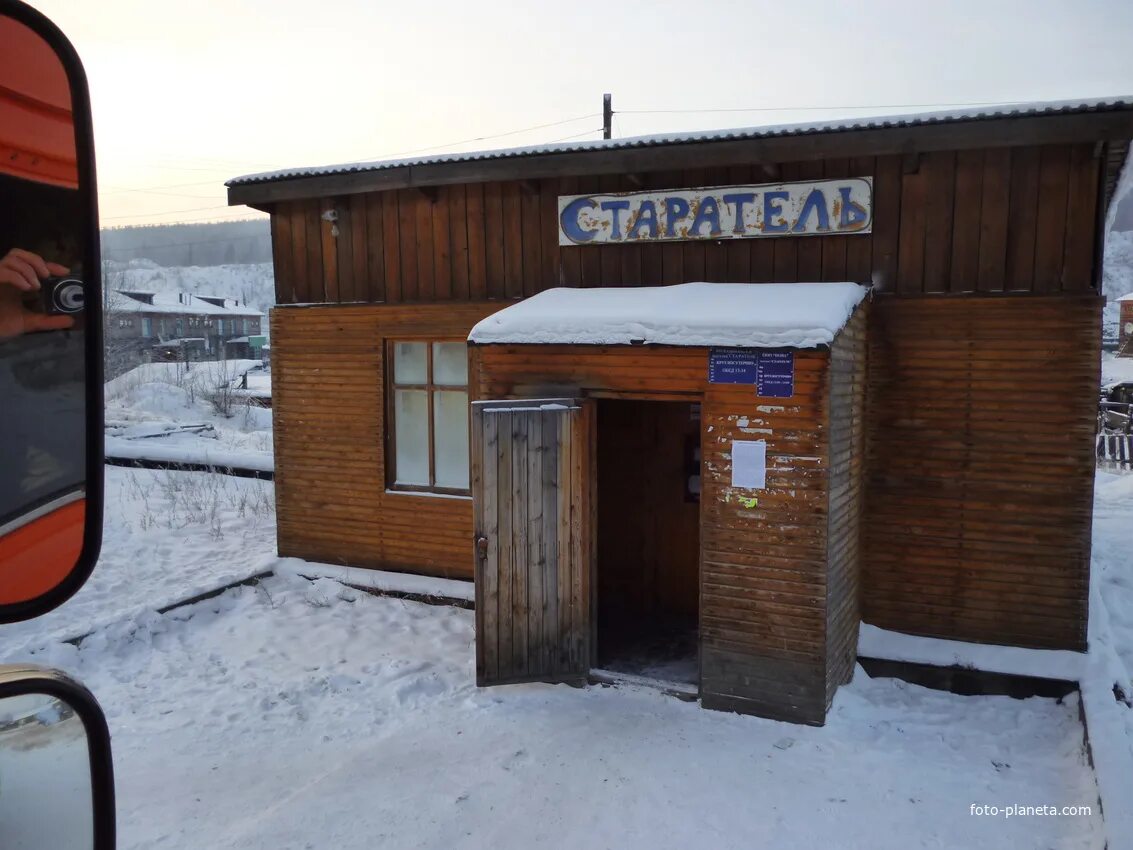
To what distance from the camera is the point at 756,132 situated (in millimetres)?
6363

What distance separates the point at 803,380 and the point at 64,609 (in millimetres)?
7190

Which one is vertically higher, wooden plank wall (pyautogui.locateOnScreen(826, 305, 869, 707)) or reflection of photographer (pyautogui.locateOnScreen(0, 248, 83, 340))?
reflection of photographer (pyautogui.locateOnScreen(0, 248, 83, 340))

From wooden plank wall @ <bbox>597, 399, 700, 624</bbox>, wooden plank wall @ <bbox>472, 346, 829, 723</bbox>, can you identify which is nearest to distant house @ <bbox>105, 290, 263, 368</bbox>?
wooden plank wall @ <bbox>597, 399, 700, 624</bbox>

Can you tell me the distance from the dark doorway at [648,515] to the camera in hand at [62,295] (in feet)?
21.4

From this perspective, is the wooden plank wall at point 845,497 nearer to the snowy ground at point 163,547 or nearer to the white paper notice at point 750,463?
the white paper notice at point 750,463

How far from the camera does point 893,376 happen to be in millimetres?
6383

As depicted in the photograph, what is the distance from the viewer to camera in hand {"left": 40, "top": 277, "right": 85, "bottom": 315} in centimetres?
127

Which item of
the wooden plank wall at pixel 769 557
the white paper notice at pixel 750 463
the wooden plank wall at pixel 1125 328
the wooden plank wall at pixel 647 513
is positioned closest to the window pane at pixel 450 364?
the wooden plank wall at pixel 647 513

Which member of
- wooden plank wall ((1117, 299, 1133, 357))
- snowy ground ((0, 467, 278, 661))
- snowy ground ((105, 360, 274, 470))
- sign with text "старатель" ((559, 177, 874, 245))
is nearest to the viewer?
sign with text "старатель" ((559, 177, 874, 245))

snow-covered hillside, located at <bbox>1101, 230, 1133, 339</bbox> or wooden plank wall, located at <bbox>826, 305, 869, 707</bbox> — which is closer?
wooden plank wall, located at <bbox>826, 305, 869, 707</bbox>

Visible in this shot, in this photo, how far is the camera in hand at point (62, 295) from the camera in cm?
127

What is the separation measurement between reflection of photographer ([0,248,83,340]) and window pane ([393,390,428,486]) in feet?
22.9

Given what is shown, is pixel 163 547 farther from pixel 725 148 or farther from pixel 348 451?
pixel 725 148

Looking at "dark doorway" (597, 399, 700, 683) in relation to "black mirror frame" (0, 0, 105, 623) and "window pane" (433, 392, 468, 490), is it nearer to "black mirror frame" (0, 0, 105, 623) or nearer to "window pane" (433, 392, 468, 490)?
"window pane" (433, 392, 468, 490)
